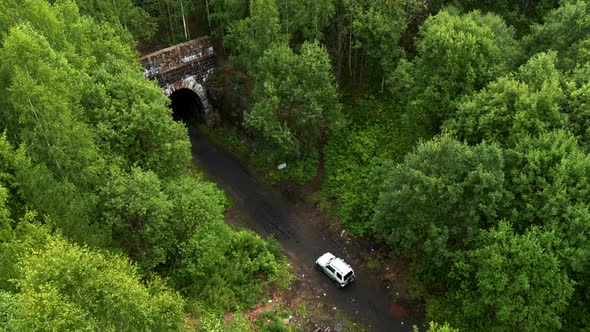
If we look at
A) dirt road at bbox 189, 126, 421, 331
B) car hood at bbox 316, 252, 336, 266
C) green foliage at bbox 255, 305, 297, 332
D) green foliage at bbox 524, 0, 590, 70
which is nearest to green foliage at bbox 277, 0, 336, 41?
dirt road at bbox 189, 126, 421, 331

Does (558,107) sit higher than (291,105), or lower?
higher

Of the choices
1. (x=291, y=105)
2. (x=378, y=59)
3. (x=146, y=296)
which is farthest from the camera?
(x=378, y=59)

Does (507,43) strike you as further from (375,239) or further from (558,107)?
(375,239)

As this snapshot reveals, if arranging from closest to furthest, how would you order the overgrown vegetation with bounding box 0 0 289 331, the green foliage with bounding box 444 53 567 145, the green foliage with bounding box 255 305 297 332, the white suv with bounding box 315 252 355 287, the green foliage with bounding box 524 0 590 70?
the overgrown vegetation with bounding box 0 0 289 331 → the green foliage with bounding box 444 53 567 145 → the green foliage with bounding box 255 305 297 332 → the green foliage with bounding box 524 0 590 70 → the white suv with bounding box 315 252 355 287

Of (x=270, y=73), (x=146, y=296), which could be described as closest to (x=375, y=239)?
(x=270, y=73)

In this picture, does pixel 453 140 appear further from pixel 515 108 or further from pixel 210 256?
pixel 210 256

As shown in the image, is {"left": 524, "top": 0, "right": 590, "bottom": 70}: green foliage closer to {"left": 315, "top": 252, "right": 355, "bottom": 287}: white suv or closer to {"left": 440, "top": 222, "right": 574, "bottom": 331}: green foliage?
{"left": 440, "top": 222, "right": 574, "bottom": 331}: green foliage
